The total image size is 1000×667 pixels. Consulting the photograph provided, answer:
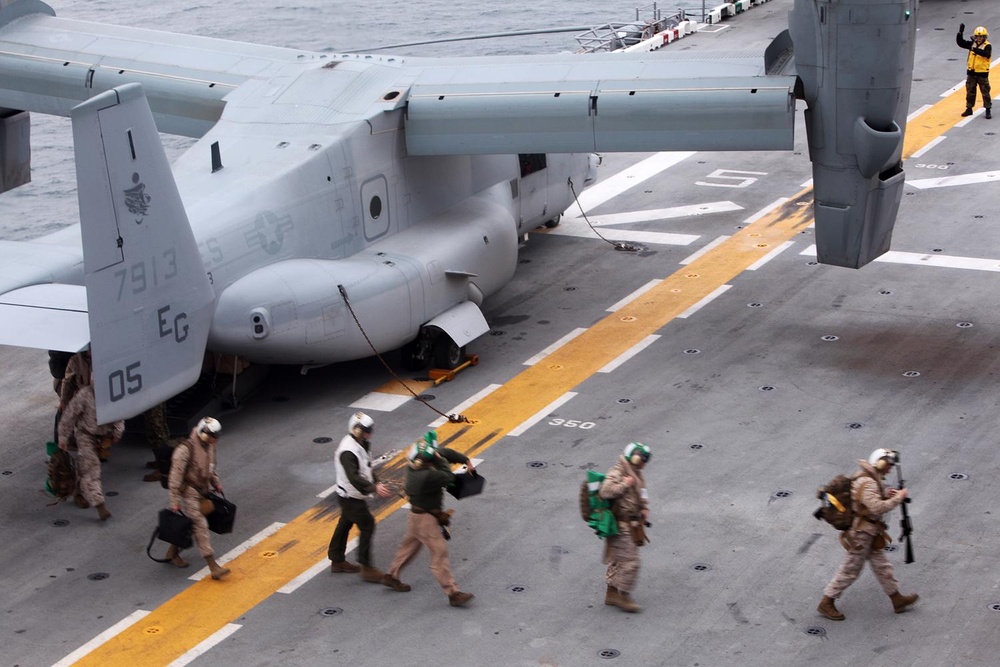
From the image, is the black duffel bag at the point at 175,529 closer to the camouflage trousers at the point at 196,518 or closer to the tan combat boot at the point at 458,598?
the camouflage trousers at the point at 196,518

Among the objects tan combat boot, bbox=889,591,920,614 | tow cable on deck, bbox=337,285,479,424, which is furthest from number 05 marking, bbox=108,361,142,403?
tan combat boot, bbox=889,591,920,614

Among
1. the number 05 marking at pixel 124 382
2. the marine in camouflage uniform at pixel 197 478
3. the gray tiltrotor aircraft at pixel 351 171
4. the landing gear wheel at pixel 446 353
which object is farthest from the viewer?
the landing gear wheel at pixel 446 353

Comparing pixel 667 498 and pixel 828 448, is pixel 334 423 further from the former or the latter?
pixel 828 448

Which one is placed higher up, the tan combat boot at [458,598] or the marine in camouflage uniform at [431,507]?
the marine in camouflage uniform at [431,507]

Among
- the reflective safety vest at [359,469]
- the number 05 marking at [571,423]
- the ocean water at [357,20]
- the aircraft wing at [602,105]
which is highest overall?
→ the aircraft wing at [602,105]

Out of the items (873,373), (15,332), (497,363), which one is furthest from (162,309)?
(873,373)

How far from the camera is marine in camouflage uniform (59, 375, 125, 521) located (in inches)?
750

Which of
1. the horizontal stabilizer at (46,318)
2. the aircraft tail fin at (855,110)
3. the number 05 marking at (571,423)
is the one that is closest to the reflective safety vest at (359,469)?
the horizontal stabilizer at (46,318)

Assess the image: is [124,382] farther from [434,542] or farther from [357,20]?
[357,20]

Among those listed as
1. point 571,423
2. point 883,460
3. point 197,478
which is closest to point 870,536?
point 883,460

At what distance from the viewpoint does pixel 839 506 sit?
15.6 metres

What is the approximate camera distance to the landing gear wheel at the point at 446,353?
23.0 metres

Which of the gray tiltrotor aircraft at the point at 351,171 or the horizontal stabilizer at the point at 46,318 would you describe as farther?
the gray tiltrotor aircraft at the point at 351,171

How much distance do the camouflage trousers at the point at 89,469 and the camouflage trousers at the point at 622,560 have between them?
686 centimetres
